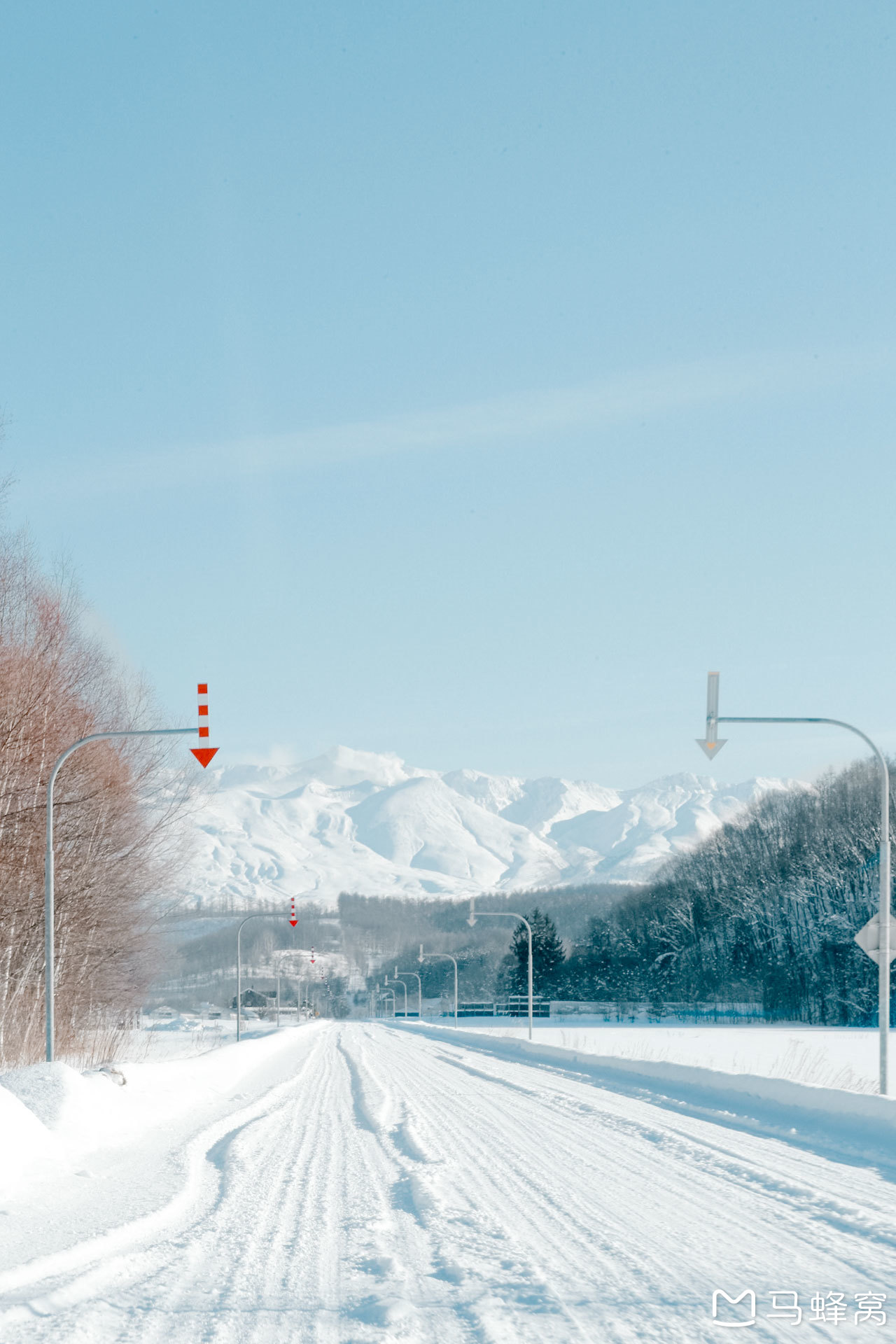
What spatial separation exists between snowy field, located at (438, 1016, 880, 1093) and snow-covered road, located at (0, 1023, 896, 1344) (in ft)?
31.9

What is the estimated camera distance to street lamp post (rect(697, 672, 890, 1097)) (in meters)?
18.9

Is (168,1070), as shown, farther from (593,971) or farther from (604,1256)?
(593,971)

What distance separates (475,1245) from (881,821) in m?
14.5

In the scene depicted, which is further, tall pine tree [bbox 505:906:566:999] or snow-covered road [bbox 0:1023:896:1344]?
tall pine tree [bbox 505:906:566:999]

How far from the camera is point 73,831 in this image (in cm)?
3139

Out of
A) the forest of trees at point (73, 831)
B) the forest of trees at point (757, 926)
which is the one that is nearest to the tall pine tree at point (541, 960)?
the forest of trees at point (757, 926)

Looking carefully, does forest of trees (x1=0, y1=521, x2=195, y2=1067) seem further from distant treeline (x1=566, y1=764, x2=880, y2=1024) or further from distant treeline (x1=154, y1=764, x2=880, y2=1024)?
distant treeline (x1=566, y1=764, x2=880, y2=1024)

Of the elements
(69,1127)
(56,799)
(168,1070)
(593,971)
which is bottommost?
(593,971)

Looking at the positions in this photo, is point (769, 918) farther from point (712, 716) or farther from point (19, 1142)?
point (19, 1142)

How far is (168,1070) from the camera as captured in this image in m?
23.6

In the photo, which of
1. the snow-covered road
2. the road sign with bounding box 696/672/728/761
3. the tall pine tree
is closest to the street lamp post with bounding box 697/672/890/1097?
the road sign with bounding box 696/672/728/761

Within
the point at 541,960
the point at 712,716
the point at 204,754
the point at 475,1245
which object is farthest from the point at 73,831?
the point at 541,960

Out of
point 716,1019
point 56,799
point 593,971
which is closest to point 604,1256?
point 56,799

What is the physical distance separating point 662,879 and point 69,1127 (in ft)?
385
